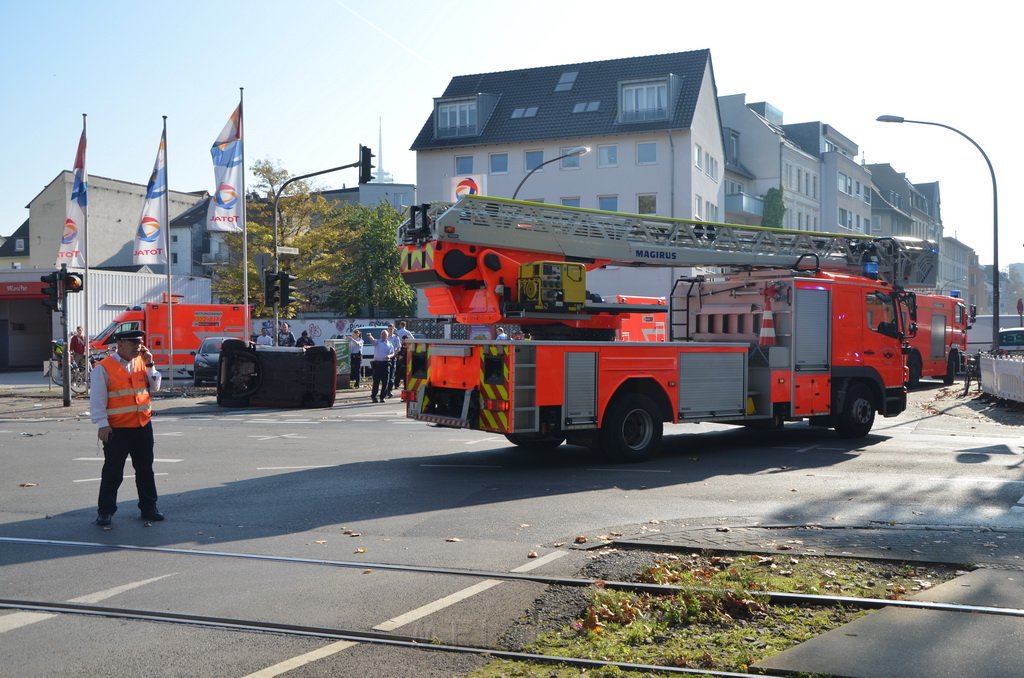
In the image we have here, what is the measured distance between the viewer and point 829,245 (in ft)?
56.9

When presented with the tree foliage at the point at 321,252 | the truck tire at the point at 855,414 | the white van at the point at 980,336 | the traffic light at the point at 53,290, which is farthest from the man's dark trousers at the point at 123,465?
the white van at the point at 980,336

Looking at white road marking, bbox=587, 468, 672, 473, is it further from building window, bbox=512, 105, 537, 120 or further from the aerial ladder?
building window, bbox=512, 105, 537, 120

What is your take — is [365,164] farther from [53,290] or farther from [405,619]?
[405,619]

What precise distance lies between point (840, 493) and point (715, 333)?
5.85m

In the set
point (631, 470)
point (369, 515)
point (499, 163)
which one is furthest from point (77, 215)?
point (499, 163)

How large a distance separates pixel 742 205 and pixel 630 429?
45.0m

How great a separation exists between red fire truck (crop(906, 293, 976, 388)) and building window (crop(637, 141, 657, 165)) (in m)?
18.7

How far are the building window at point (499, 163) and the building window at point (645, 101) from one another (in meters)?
6.45

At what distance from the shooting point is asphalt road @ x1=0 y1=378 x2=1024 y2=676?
5.58m

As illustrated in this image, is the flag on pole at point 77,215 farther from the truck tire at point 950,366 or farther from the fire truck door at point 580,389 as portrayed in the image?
the truck tire at point 950,366

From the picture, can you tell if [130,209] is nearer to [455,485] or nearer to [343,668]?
[455,485]

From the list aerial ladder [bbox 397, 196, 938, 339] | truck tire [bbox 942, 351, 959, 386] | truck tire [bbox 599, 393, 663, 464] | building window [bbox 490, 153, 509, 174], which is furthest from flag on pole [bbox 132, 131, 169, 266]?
building window [bbox 490, 153, 509, 174]

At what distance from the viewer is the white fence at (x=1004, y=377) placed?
21750mm

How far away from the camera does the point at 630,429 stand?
42.8 ft
